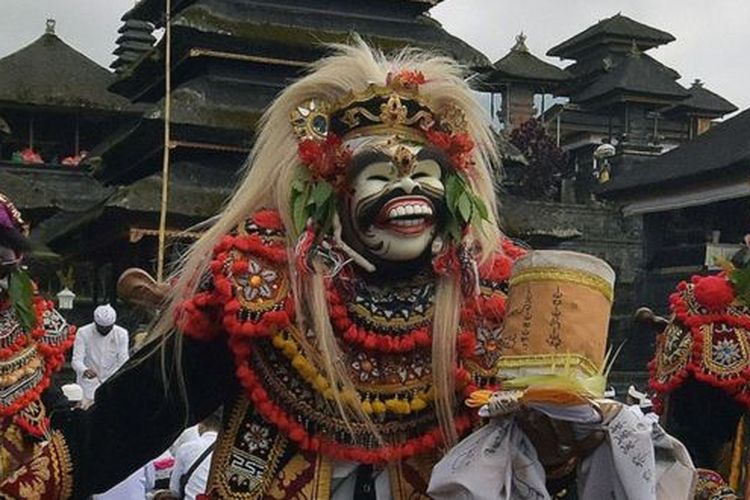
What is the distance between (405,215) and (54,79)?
30520 millimetres

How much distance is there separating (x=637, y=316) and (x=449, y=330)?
5.72 ft

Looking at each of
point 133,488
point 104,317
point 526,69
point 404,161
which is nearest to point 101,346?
point 104,317

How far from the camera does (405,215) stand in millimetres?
3355

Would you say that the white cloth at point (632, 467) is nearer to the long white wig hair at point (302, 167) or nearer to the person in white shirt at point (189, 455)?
the long white wig hair at point (302, 167)

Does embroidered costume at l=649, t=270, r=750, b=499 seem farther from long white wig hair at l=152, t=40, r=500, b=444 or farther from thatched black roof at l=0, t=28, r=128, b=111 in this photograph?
thatched black roof at l=0, t=28, r=128, b=111

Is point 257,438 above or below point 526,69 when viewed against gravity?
below

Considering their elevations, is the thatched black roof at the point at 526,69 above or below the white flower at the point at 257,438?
above

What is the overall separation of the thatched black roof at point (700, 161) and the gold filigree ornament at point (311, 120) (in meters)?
22.4

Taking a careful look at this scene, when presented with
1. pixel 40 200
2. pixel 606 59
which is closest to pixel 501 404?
pixel 40 200

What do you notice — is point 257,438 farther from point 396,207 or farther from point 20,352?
point 20,352

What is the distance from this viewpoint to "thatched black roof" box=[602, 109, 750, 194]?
26.1 meters

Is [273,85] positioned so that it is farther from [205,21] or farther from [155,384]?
[155,384]

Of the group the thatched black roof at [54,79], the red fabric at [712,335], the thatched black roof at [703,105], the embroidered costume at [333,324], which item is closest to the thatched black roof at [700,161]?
the thatched black roof at [703,105]

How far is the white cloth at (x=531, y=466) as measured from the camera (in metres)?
2.88
